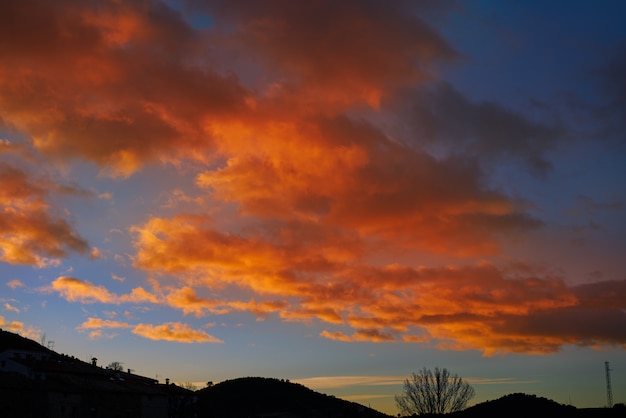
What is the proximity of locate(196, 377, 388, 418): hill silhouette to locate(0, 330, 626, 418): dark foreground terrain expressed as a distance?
591 mm

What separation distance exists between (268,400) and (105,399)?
279 feet

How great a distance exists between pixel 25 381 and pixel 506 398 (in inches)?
3717

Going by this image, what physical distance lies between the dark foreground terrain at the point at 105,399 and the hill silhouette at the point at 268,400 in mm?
591

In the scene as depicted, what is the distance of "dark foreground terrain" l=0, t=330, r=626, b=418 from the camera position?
7038 cm

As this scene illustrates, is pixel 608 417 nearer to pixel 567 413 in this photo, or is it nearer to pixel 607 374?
pixel 567 413

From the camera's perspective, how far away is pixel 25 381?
72.6m

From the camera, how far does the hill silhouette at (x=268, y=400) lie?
150 meters

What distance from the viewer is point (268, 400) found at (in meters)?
158

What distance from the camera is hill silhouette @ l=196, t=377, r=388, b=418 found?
14975 cm

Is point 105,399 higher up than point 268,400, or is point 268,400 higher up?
point 268,400

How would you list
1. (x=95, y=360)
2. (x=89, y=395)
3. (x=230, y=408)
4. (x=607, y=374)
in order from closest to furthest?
A: (x=89, y=395), (x=95, y=360), (x=607, y=374), (x=230, y=408)

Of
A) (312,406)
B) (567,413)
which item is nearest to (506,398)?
(567,413)

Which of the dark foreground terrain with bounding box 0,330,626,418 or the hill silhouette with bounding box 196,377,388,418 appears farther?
the hill silhouette with bounding box 196,377,388,418

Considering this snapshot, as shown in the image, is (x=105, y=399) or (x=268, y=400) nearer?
(x=105, y=399)
